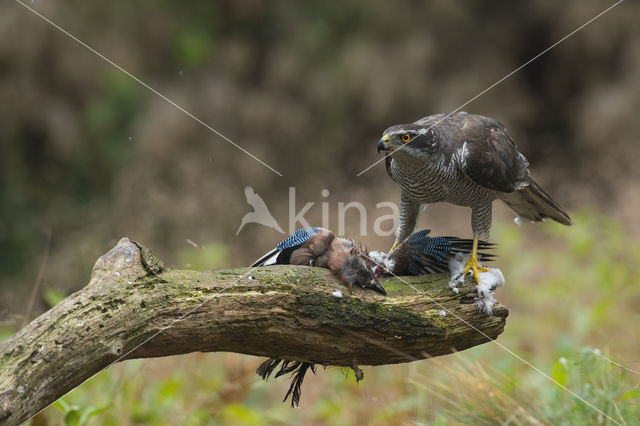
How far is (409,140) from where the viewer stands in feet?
9.15

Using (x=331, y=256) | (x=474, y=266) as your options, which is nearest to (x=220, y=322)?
(x=331, y=256)

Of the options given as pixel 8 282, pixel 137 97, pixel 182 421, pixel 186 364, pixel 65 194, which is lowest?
pixel 182 421

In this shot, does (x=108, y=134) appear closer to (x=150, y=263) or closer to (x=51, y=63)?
(x=51, y=63)

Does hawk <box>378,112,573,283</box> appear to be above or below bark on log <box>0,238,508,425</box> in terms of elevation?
above

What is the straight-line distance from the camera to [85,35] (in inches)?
287

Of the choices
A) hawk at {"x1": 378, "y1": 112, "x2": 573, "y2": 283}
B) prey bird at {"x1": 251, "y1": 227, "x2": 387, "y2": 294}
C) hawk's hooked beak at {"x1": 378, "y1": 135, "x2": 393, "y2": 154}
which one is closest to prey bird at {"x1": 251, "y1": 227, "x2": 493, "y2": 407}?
prey bird at {"x1": 251, "y1": 227, "x2": 387, "y2": 294}

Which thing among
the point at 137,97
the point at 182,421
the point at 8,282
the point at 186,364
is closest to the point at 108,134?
the point at 137,97

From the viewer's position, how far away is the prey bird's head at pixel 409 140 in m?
2.78

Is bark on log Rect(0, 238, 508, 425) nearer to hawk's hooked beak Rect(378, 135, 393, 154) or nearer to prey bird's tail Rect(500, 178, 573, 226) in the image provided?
hawk's hooked beak Rect(378, 135, 393, 154)

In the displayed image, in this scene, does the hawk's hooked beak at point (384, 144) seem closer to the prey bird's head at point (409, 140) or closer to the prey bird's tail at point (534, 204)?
the prey bird's head at point (409, 140)

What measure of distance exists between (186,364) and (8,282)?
3460 millimetres

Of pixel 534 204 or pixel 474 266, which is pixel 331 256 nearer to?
pixel 474 266

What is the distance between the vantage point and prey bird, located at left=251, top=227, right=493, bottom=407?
226 centimetres

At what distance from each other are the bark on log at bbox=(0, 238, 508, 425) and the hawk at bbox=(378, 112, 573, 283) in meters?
0.49
